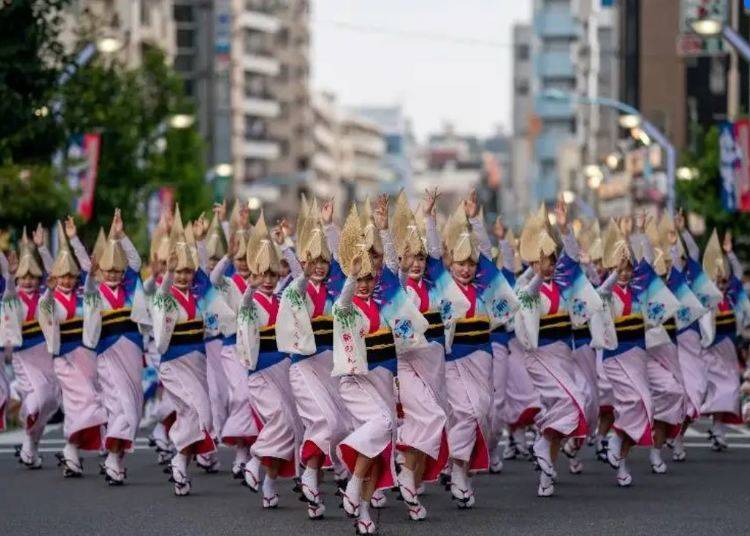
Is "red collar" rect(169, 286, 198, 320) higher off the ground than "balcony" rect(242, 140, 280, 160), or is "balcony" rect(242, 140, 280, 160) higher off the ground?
"red collar" rect(169, 286, 198, 320)

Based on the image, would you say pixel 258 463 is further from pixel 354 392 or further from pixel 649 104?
pixel 649 104

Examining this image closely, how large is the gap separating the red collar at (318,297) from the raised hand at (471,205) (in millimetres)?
1637

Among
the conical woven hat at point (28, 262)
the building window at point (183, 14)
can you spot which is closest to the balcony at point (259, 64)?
the building window at point (183, 14)

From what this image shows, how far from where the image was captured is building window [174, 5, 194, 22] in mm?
114156

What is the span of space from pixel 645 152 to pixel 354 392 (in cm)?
5084

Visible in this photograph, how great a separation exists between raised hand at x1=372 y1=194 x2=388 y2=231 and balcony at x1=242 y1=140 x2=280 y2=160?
11499cm

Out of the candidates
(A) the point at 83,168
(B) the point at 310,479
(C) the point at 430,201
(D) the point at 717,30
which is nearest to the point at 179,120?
(A) the point at 83,168

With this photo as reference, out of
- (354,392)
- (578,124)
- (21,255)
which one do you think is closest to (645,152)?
(21,255)

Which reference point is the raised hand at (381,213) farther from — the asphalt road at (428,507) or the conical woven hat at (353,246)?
the asphalt road at (428,507)

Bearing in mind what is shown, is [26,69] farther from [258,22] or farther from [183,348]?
[258,22]

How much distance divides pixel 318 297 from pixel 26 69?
12.2 metres

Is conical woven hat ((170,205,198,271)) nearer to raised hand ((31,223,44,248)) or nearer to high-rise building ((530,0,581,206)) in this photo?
raised hand ((31,223,44,248))

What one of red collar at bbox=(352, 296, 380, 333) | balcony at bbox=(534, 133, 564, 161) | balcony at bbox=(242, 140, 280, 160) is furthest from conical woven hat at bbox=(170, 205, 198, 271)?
balcony at bbox=(534, 133, 564, 161)

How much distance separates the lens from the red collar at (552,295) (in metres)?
17.8
